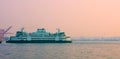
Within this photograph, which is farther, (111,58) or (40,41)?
(40,41)

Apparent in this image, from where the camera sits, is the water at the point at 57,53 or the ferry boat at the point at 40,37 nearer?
the water at the point at 57,53

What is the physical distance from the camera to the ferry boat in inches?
4395

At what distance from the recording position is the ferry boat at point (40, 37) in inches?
4395

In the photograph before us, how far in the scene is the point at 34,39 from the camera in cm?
11206

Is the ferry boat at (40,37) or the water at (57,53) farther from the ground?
the ferry boat at (40,37)

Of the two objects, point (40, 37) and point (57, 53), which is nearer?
point (57, 53)

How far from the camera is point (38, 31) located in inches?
4500

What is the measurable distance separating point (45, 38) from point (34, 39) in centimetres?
323

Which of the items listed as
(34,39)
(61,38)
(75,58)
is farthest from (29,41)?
(75,58)

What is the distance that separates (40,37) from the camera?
111812mm

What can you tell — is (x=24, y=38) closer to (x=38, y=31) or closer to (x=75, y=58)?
(x=38, y=31)

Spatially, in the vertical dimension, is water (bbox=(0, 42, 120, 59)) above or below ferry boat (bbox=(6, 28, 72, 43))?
below

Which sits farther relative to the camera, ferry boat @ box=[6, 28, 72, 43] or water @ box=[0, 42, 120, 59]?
ferry boat @ box=[6, 28, 72, 43]

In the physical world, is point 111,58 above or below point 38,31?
below
